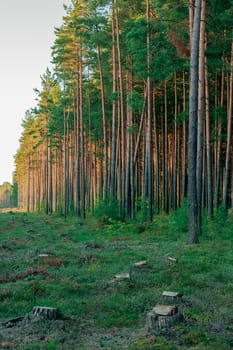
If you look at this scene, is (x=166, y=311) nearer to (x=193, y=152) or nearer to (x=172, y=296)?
(x=172, y=296)

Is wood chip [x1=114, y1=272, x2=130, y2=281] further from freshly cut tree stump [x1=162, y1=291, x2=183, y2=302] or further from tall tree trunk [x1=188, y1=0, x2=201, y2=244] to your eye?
tall tree trunk [x1=188, y1=0, x2=201, y2=244]

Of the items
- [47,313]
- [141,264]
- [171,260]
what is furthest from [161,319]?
[171,260]

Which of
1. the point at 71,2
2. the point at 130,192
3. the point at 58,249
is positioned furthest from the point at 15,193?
the point at 58,249

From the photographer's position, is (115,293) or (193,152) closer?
(115,293)

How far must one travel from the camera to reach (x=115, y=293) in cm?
940

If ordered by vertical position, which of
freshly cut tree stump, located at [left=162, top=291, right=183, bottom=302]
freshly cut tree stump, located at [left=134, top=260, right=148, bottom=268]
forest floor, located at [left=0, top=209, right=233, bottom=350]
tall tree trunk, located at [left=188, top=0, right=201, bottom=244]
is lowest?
forest floor, located at [left=0, top=209, right=233, bottom=350]

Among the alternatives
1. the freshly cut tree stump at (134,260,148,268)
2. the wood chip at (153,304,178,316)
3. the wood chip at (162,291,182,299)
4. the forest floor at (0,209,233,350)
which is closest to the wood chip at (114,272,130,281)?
the forest floor at (0,209,233,350)

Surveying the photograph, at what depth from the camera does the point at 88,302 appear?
882 cm

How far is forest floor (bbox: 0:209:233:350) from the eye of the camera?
6.75 meters

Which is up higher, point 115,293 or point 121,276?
point 121,276

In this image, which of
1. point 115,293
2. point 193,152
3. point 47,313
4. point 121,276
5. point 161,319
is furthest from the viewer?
point 193,152

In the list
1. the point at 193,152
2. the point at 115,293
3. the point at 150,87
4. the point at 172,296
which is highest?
the point at 150,87

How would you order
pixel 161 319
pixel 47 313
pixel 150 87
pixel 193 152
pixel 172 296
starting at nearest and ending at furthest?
pixel 161 319
pixel 47 313
pixel 172 296
pixel 193 152
pixel 150 87

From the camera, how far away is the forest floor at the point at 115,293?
6.75 meters
